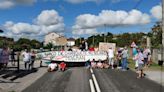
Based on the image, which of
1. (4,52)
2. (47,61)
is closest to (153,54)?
(47,61)

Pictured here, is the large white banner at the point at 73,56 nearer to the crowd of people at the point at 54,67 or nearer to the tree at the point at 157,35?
the crowd of people at the point at 54,67

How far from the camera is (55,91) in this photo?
14828 millimetres

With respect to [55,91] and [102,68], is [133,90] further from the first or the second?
[102,68]

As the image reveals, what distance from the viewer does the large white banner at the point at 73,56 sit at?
3161cm

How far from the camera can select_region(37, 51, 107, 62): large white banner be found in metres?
31.6

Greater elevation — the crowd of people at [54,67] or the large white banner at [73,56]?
the large white banner at [73,56]

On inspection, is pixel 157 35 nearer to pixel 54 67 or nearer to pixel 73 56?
pixel 73 56

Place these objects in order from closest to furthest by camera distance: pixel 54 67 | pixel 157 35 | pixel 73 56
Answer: pixel 54 67 → pixel 73 56 → pixel 157 35

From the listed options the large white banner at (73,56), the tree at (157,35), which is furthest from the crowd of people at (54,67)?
the tree at (157,35)

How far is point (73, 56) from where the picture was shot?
3222cm

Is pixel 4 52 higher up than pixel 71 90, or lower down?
higher up

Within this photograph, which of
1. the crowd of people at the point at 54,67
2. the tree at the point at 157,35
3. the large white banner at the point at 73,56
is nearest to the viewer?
the crowd of people at the point at 54,67

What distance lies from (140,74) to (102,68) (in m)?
8.46

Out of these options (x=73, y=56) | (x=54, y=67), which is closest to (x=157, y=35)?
(x=73, y=56)
